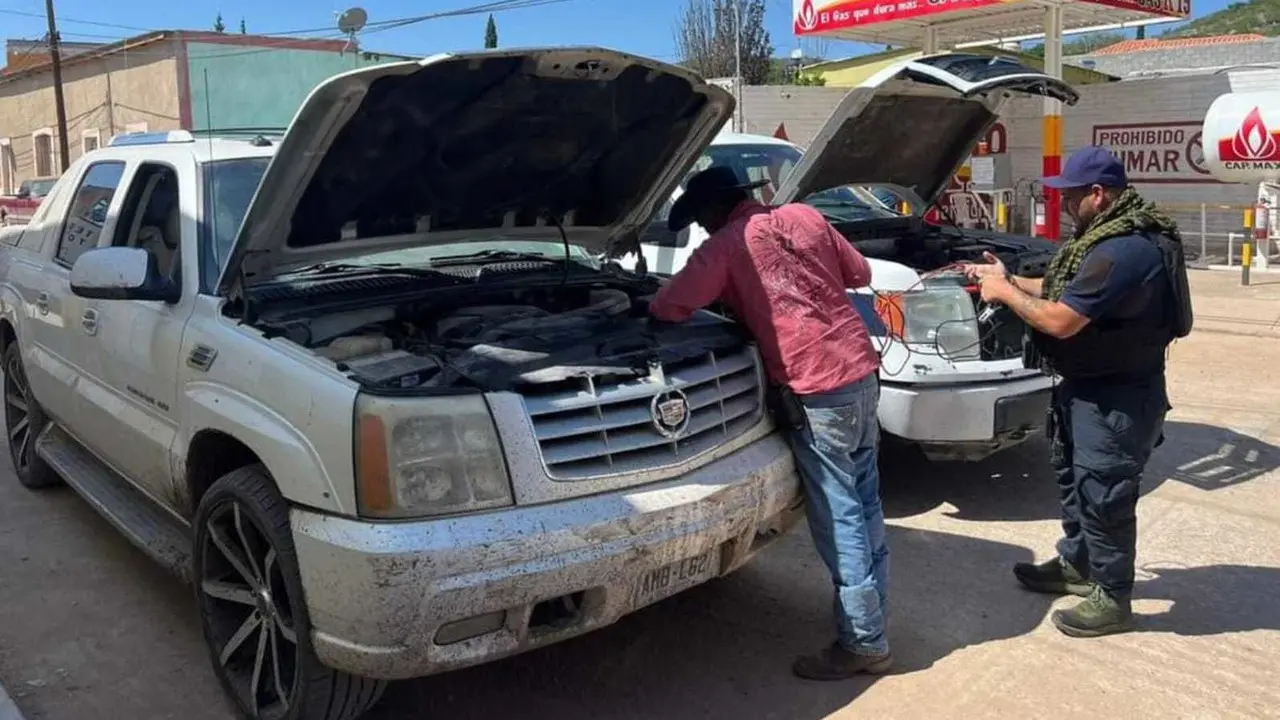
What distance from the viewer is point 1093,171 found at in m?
3.84

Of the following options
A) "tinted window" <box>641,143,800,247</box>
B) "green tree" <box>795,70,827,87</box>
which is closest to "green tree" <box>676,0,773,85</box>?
"green tree" <box>795,70,827,87</box>

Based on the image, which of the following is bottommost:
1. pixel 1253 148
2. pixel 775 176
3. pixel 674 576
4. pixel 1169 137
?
pixel 674 576

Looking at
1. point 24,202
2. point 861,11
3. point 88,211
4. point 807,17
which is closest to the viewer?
point 88,211

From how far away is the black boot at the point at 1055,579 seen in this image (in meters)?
4.30

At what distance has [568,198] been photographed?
4.70m

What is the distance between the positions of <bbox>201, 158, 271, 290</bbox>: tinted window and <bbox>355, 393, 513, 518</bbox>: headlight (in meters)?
1.26

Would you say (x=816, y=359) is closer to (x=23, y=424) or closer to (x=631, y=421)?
(x=631, y=421)

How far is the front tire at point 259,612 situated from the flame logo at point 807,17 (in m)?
15.1

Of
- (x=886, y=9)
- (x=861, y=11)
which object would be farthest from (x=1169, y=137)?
(x=861, y=11)

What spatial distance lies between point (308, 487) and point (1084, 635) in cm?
270

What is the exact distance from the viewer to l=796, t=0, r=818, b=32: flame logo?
664 inches

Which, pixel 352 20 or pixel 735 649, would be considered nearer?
pixel 735 649

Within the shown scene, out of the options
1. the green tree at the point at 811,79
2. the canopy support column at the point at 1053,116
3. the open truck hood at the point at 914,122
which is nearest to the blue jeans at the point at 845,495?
the open truck hood at the point at 914,122

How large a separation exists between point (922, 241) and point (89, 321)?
4.33 m
